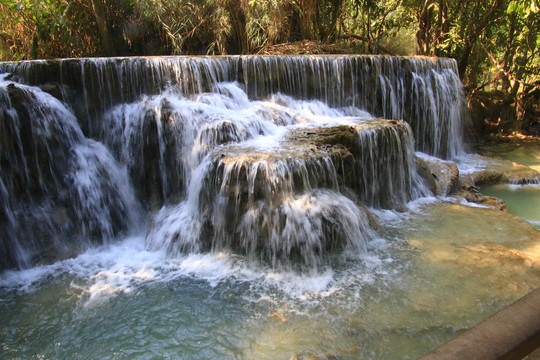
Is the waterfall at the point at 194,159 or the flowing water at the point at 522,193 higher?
the waterfall at the point at 194,159

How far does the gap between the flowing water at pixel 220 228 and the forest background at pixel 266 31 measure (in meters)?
3.61

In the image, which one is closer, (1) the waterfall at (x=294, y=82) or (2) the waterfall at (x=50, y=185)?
(2) the waterfall at (x=50, y=185)

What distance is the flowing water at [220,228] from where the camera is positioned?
367 centimetres

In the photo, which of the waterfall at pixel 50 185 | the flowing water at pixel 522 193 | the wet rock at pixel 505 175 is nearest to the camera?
the waterfall at pixel 50 185

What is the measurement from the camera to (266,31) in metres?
11.5

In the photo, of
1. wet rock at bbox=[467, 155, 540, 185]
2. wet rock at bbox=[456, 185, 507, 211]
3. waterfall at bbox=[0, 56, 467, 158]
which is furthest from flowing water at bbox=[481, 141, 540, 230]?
waterfall at bbox=[0, 56, 467, 158]

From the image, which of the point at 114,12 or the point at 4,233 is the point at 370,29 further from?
the point at 4,233

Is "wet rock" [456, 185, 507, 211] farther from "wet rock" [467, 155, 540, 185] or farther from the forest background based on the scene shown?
the forest background

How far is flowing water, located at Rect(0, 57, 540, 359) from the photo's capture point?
3.67 meters

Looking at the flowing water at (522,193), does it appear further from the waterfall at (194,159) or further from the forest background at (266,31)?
the forest background at (266,31)


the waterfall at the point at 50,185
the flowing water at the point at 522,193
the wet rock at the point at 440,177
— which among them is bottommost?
the flowing water at the point at 522,193

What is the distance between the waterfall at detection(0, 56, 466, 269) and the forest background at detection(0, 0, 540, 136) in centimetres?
300

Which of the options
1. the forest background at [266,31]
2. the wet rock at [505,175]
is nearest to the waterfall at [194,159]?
the wet rock at [505,175]

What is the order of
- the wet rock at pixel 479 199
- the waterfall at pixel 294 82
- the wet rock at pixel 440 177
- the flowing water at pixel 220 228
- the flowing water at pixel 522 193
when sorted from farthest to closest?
the wet rock at pixel 440 177 < the flowing water at pixel 522 193 < the wet rock at pixel 479 199 < the waterfall at pixel 294 82 < the flowing water at pixel 220 228
